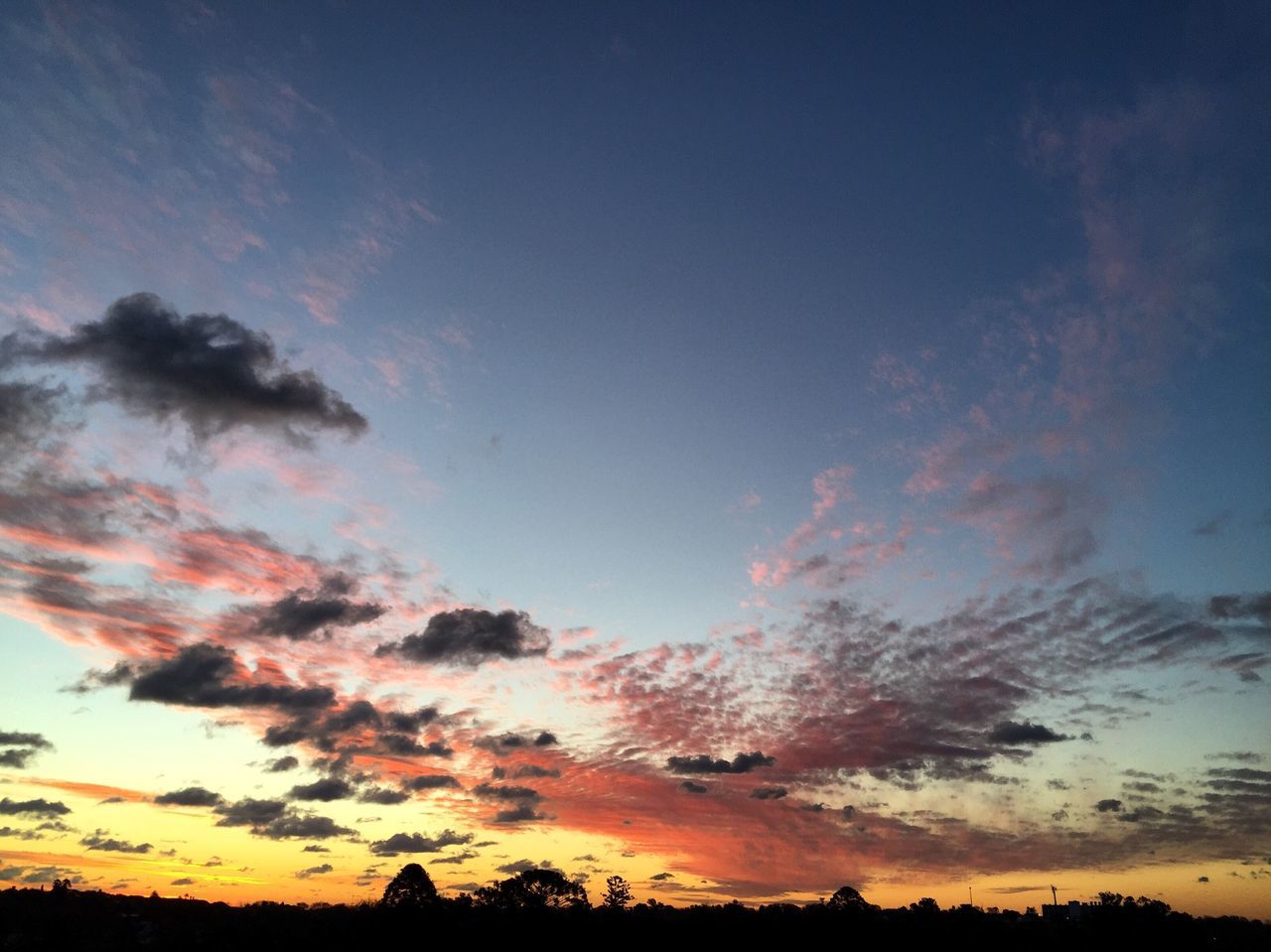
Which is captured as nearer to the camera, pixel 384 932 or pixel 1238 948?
pixel 384 932

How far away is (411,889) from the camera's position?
166000 mm

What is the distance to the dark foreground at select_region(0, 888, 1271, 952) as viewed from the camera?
141125 mm

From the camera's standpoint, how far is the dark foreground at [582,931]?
141m

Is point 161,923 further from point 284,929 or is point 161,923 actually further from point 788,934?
point 788,934

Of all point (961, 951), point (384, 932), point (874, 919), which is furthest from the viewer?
point (874, 919)

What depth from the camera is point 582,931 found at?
516 ft

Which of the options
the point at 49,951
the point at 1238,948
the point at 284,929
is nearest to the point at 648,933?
the point at 284,929

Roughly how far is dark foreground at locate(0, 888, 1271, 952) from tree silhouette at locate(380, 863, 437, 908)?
3.22 metres

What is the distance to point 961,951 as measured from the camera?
15038 centimetres

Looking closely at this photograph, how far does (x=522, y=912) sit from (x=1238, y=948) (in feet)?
565

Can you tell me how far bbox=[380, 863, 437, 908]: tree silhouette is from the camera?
526ft

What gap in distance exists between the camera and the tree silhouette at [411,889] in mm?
160250

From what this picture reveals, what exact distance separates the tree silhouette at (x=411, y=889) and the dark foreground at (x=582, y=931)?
322 cm

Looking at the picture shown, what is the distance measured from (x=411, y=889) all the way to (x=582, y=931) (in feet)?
126
